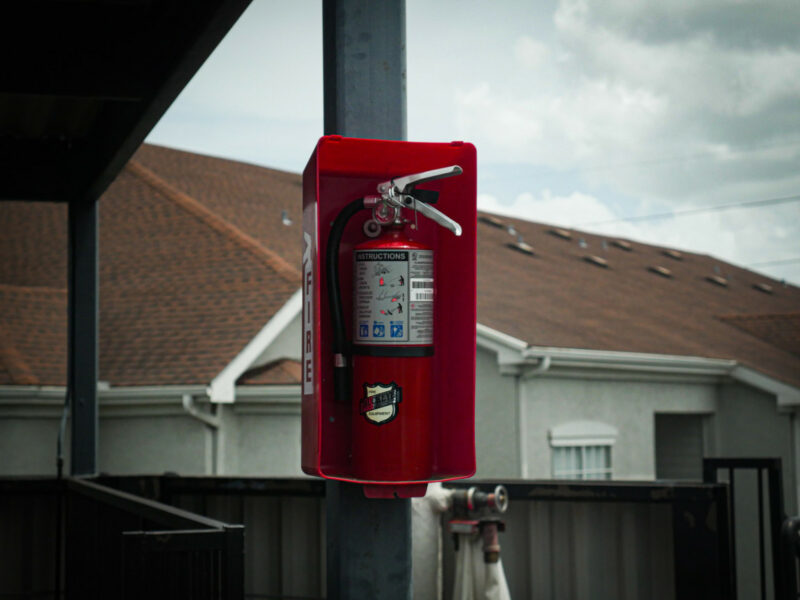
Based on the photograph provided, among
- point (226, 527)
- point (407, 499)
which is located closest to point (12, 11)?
point (226, 527)

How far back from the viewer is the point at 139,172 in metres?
18.2

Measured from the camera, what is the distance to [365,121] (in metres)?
3.13

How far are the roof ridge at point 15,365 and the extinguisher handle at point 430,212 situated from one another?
11.7 m

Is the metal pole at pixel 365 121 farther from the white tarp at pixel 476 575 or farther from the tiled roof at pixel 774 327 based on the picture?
the tiled roof at pixel 774 327

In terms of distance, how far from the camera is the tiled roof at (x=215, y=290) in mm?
14461

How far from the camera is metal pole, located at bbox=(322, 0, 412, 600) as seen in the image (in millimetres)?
3029

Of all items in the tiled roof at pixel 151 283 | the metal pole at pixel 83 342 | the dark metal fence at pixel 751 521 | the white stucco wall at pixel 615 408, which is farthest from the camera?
the white stucco wall at pixel 615 408

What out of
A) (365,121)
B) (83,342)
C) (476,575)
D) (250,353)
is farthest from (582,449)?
(365,121)

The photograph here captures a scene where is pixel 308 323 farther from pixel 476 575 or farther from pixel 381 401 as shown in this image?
pixel 476 575

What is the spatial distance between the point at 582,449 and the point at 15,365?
8.31m

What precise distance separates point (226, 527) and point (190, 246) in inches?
527

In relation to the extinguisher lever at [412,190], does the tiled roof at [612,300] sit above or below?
above

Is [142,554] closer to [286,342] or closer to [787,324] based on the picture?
[286,342]

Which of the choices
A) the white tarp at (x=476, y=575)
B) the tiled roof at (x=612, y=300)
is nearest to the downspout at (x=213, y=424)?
the tiled roof at (x=612, y=300)
